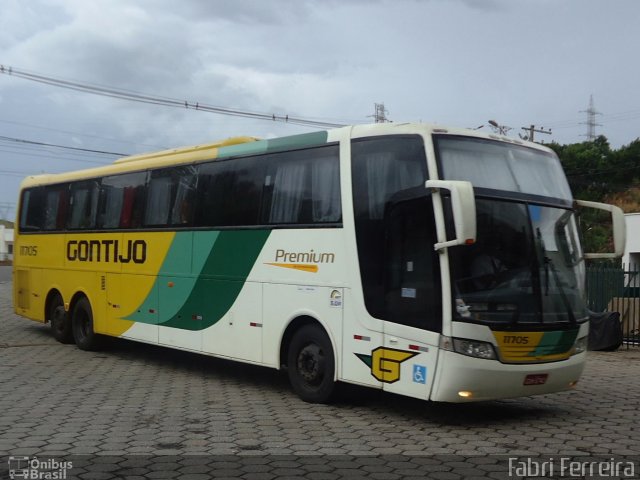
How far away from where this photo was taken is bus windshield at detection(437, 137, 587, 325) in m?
7.45

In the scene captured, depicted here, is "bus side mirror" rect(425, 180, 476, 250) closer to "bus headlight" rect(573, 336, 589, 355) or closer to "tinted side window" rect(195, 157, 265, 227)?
"bus headlight" rect(573, 336, 589, 355)

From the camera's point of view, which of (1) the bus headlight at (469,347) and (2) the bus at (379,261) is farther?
(2) the bus at (379,261)

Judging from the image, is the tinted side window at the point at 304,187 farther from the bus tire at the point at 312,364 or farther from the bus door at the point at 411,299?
the bus tire at the point at 312,364

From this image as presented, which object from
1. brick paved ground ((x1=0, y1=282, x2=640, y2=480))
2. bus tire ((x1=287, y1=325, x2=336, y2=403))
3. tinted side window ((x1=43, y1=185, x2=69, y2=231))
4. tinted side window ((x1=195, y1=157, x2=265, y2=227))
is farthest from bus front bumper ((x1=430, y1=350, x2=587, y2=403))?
tinted side window ((x1=43, y1=185, x2=69, y2=231))

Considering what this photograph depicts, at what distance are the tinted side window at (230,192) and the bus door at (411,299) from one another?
8.20 ft

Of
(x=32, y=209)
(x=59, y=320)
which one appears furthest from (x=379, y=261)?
(x=32, y=209)

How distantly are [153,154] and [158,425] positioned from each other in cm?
627

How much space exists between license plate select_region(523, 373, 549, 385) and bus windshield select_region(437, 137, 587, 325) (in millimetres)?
567

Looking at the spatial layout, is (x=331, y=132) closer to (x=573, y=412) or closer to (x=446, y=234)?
(x=446, y=234)

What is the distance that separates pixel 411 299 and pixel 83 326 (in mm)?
8514

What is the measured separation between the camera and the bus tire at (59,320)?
14570 millimetres

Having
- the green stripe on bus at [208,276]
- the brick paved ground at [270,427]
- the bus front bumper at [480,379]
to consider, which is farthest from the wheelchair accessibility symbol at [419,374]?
the green stripe on bus at [208,276]

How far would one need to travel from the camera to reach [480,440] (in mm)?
7148

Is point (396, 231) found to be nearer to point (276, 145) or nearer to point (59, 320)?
point (276, 145)
